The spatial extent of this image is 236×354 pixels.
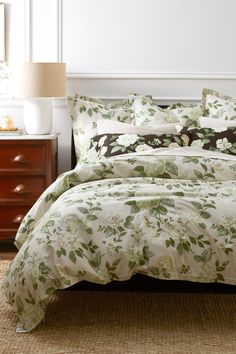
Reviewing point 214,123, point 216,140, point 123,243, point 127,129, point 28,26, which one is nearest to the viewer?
point 123,243

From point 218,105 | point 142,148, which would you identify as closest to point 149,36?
point 218,105

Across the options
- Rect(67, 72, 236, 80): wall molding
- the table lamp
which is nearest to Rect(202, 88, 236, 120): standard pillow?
Rect(67, 72, 236, 80): wall molding

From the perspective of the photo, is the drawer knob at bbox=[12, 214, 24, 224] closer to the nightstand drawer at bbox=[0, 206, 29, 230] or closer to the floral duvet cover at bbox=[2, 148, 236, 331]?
the nightstand drawer at bbox=[0, 206, 29, 230]

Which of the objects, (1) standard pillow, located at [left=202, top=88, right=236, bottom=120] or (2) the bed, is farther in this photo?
(1) standard pillow, located at [left=202, top=88, right=236, bottom=120]

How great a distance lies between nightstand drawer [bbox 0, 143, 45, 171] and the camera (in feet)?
16.0

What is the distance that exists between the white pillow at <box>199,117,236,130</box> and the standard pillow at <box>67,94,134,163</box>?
0.46 m

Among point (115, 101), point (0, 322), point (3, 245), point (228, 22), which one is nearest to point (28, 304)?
point (0, 322)

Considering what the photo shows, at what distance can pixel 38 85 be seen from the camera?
15.9 ft

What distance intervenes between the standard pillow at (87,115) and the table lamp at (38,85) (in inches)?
5.2

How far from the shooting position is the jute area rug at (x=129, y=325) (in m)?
3.08

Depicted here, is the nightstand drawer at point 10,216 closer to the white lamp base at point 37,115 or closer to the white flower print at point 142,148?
the white lamp base at point 37,115

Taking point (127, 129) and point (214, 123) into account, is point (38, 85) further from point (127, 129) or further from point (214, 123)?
point (214, 123)

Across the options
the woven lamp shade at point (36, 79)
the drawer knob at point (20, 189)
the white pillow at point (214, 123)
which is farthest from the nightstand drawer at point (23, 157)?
the white pillow at point (214, 123)

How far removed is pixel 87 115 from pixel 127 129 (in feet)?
1.49
